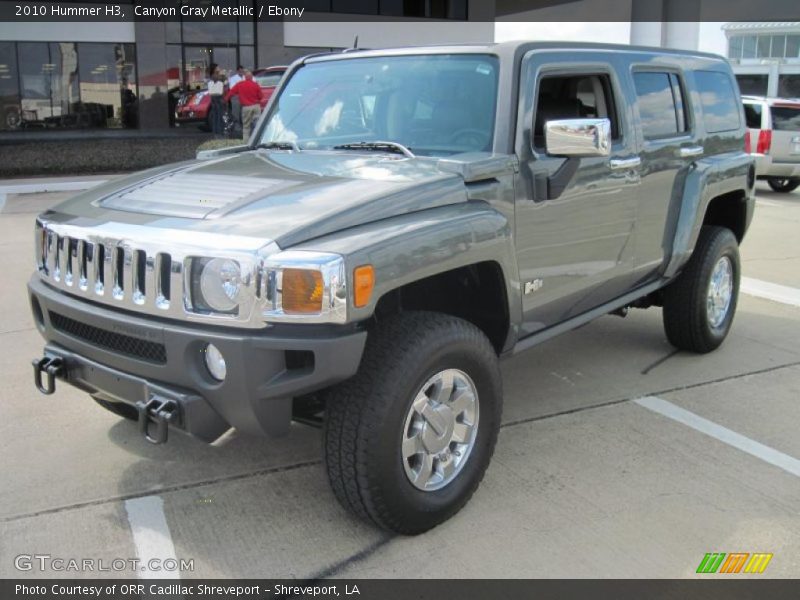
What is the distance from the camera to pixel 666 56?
5031 millimetres

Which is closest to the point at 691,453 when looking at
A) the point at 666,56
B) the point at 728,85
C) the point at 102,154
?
the point at 666,56

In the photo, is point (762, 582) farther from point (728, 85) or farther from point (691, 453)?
point (728, 85)

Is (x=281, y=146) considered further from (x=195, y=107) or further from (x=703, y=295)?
(x=195, y=107)

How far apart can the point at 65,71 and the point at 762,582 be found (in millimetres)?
26277

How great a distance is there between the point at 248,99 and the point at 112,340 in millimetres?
14711

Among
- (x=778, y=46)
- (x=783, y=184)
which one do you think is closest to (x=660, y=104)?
(x=783, y=184)

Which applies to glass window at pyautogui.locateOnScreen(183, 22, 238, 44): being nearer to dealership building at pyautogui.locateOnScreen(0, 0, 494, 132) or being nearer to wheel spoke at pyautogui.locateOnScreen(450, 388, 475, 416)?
dealership building at pyautogui.locateOnScreen(0, 0, 494, 132)

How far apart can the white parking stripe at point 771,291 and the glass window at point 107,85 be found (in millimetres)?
22183

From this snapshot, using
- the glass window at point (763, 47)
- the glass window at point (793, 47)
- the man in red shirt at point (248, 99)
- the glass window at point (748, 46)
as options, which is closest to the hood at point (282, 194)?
the man in red shirt at point (248, 99)

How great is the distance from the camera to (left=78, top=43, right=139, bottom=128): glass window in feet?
82.3

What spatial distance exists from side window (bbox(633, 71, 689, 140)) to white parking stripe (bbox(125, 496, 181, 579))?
3.29m

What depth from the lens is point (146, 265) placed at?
2965mm

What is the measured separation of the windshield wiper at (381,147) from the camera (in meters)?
3.76

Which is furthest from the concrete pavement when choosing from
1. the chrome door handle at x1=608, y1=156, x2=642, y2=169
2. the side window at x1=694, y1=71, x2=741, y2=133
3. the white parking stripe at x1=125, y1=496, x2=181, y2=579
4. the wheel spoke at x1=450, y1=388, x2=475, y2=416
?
the side window at x1=694, y1=71, x2=741, y2=133
